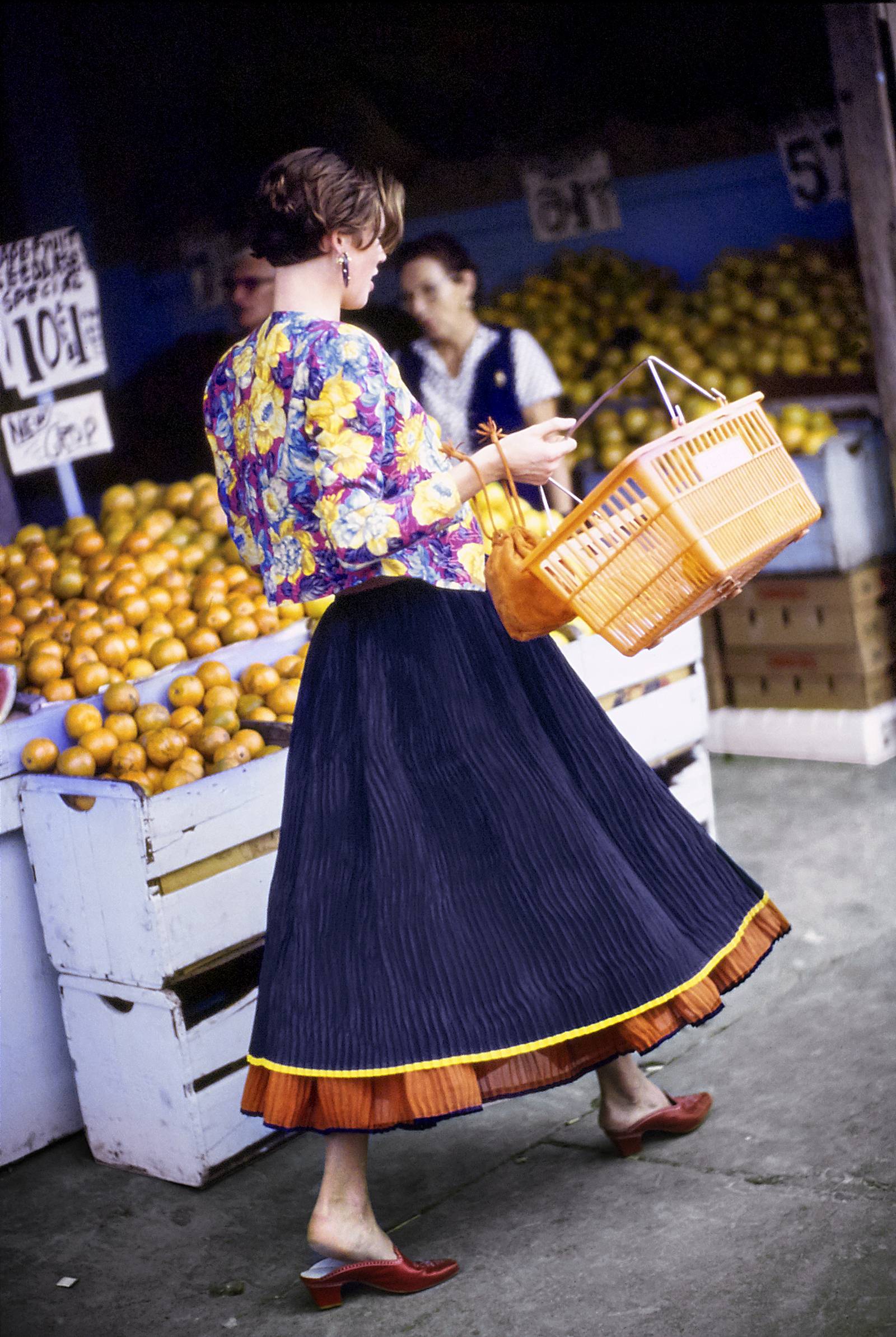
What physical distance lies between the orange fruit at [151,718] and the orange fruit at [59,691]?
0.19 m

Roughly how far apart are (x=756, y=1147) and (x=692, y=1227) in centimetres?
30

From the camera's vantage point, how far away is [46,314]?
400 centimetres

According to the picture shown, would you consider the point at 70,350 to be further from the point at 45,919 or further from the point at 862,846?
the point at 862,846

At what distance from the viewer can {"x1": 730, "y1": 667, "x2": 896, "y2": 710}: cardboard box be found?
5156 millimetres

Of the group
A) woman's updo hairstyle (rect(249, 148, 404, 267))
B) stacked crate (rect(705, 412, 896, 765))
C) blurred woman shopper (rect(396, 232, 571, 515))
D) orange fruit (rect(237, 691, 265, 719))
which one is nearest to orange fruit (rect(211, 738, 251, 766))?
orange fruit (rect(237, 691, 265, 719))

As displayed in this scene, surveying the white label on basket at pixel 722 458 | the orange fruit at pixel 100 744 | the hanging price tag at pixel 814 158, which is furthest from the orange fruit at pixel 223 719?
the hanging price tag at pixel 814 158

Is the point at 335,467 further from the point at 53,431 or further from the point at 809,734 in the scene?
the point at 809,734

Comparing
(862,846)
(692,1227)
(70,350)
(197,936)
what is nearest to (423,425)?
(197,936)

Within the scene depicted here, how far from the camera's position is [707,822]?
13.4 feet

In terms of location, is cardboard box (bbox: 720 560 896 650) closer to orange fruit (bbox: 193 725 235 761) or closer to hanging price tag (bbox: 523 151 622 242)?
hanging price tag (bbox: 523 151 622 242)

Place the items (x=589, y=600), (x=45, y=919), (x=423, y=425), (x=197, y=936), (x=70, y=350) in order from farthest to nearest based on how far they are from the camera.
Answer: (x=70, y=350), (x=45, y=919), (x=197, y=936), (x=423, y=425), (x=589, y=600)

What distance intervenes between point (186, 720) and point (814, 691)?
2.70 m

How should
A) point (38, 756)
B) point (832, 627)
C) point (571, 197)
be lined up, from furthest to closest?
point (571, 197)
point (832, 627)
point (38, 756)


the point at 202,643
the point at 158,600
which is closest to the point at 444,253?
the point at 158,600
